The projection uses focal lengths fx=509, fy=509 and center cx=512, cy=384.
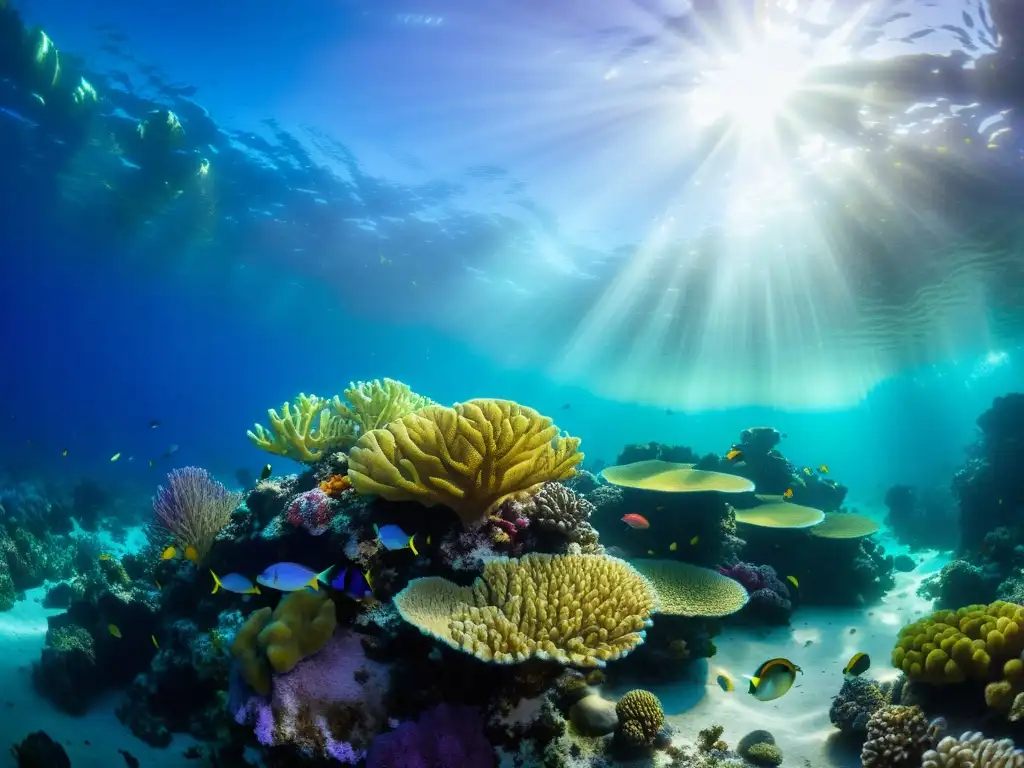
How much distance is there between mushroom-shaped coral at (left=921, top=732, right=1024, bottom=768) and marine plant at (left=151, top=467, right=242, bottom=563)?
24.3 ft

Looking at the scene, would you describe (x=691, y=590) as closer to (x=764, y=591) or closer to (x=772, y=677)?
(x=764, y=591)

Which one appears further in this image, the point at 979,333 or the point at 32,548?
the point at 979,333

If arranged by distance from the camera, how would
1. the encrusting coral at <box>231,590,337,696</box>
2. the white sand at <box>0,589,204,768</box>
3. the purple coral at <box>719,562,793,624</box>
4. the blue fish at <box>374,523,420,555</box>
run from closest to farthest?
the encrusting coral at <box>231,590,337,696</box>, the blue fish at <box>374,523,420,555</box>, the white sand at <box>0,589,204,768</box>, the purple coral at <box>719,562,793,624</box>

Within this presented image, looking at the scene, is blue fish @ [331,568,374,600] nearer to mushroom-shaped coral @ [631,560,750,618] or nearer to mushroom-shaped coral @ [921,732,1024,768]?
mushroom-shaped coral @ [631,560,750,618]

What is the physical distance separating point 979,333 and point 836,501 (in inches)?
870

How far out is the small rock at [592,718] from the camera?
4.11 m

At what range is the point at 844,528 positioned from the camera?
973 cm

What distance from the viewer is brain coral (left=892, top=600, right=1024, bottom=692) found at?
3953 millimetres

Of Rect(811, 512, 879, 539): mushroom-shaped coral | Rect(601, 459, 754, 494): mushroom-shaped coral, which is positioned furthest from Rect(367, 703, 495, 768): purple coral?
Rect(811, 512, 879, 539): mushroom-shaped coral

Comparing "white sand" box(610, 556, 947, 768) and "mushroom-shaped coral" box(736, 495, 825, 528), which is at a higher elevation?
"mushroom-shaped coral" box(736, 495, 825, 528)

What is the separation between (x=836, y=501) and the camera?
1438cm

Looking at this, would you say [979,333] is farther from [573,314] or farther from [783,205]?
[573,314]

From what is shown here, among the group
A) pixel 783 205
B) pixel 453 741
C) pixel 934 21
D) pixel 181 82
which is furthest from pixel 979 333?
pixel 181 82

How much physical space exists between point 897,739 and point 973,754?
63 cm
